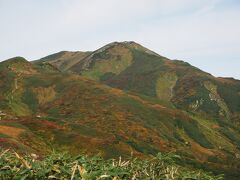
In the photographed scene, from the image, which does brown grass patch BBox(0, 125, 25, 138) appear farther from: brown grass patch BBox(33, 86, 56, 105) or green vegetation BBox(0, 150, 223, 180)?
brown grass patch BBox(33, 86, 56, 105)

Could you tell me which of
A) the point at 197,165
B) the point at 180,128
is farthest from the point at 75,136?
the point at 180,128

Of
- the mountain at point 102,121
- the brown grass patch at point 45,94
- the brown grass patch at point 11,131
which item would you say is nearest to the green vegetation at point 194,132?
the mountain at point 102,121

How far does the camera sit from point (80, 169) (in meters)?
5.98

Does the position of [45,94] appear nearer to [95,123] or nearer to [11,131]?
[95,123]

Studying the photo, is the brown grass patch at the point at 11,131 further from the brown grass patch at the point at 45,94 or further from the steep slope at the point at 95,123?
the brown grass patch at the point at 45,94

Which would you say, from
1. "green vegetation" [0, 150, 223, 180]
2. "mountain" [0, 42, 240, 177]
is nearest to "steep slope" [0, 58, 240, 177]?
"mountain" [0, 42, 240, 177]

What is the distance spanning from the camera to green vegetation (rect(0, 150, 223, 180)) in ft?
21.2

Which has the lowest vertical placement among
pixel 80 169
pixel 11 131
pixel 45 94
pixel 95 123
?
pixel 95 123

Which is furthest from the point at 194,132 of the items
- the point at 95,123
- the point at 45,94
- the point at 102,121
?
the point at 45,94

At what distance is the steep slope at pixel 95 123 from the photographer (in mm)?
69125

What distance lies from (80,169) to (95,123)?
9346cm

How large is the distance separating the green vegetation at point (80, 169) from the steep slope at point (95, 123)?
53.5 m

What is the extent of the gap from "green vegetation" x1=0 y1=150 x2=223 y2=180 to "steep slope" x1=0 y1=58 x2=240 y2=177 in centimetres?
5351

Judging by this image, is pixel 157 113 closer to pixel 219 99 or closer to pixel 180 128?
pixel 180 128
